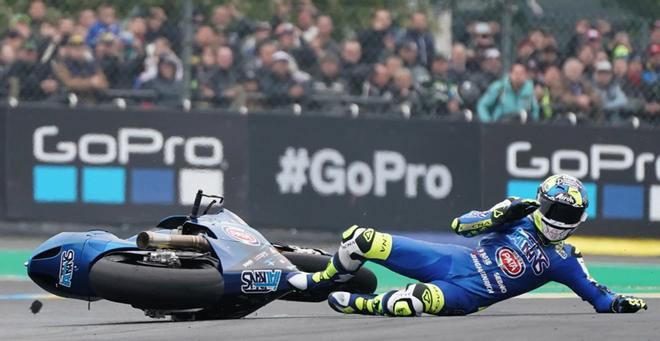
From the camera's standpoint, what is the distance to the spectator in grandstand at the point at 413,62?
47.4 feet

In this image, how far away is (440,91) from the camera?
47.5 feet

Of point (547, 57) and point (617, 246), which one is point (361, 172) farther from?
point (617, 246)

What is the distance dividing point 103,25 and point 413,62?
9.60 feet

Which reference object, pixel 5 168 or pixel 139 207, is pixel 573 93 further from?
pixel 5 168

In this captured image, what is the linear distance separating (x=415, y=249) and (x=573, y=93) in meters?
5.88

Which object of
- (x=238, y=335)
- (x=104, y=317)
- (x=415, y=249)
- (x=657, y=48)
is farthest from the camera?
(x=657, y=48)

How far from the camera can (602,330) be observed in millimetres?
7762

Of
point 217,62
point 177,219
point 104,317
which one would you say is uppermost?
point 217,62

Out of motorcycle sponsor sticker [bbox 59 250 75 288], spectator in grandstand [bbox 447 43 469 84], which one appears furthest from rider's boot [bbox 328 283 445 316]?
spectator in grandstand [bbox 447 43 469 84]

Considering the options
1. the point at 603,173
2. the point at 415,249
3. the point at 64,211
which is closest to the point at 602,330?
the point at 415,249

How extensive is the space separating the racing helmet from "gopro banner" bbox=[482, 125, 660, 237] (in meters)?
5.33

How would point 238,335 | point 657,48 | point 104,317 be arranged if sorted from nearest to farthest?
point 238,335
point 104,317
point 657,48

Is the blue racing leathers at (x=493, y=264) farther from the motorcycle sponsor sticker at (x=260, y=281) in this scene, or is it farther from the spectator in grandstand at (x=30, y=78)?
the spectator in grandstand at (x=30, y=78)

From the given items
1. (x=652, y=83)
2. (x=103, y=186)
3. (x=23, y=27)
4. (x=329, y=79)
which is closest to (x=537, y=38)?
(x=652, y=83)
